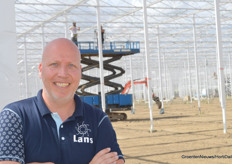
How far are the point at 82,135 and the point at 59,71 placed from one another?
0.41 meters

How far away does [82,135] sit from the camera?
6.16ft

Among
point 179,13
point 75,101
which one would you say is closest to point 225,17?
point 179,13

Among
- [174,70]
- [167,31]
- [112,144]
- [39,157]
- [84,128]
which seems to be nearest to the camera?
[39,157]

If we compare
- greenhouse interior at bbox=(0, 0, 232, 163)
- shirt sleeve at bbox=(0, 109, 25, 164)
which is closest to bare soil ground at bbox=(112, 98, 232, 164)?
greenhouse interior at bbox=(0, 0, 232, 163)

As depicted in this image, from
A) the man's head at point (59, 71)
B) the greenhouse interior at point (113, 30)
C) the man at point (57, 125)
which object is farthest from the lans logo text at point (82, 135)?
the greenhouse interior at point (113, 30)

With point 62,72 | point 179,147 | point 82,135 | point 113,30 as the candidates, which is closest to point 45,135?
point 82,135

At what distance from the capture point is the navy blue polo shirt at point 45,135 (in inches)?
67.7

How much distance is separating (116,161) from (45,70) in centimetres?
73

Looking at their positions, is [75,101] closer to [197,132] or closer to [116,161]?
[116,161]

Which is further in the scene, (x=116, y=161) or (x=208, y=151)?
(x=208, y=151)

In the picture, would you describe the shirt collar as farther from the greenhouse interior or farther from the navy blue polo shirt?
the greenhouse interior

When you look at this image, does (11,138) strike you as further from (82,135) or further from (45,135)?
(82,135)

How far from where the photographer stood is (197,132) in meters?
13.5

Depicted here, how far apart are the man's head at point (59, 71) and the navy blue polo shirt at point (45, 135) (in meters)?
0.10
